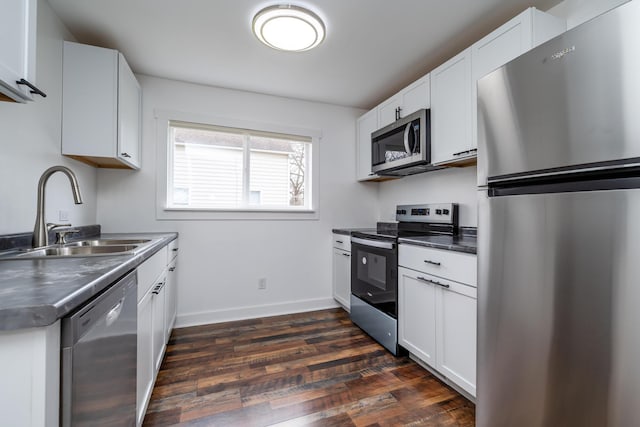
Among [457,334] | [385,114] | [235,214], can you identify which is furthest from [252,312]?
[385,114]

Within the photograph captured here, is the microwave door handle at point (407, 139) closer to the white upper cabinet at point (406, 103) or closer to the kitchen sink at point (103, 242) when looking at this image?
the white upper cabinet at point (406, 103)

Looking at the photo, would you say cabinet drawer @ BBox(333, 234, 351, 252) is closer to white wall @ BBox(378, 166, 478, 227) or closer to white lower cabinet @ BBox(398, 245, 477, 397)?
white wall @ BBox(378, 166, 478, 227)

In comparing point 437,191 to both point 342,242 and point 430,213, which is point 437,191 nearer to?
point 430,213

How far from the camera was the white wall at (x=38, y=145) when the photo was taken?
1.40m

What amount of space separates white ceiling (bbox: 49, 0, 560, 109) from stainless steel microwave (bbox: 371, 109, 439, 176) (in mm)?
518

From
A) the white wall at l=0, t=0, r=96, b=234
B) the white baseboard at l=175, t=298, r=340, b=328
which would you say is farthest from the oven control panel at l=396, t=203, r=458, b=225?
the white wall at l=0, t=0, r=96, b=234

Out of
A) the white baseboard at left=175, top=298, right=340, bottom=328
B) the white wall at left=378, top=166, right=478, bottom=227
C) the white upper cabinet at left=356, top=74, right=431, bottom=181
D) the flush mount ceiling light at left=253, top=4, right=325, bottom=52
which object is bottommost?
Result: the white baseboard at left=175, top=298, right=340, bottom=328

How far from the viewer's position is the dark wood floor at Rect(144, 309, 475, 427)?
1510 millimetres

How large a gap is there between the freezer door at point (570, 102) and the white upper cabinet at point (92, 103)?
2.30 m

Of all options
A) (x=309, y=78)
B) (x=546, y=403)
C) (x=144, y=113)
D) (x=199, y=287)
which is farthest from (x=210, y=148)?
(x=546, y=403)

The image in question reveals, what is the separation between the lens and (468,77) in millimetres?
1883

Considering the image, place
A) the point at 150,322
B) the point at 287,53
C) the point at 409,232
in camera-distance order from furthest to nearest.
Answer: the point at 409,232
the point at 287,53
the point at 150,322

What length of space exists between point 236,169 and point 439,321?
2335 mm

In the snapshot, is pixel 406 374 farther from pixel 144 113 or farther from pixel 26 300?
pixel 144 113
